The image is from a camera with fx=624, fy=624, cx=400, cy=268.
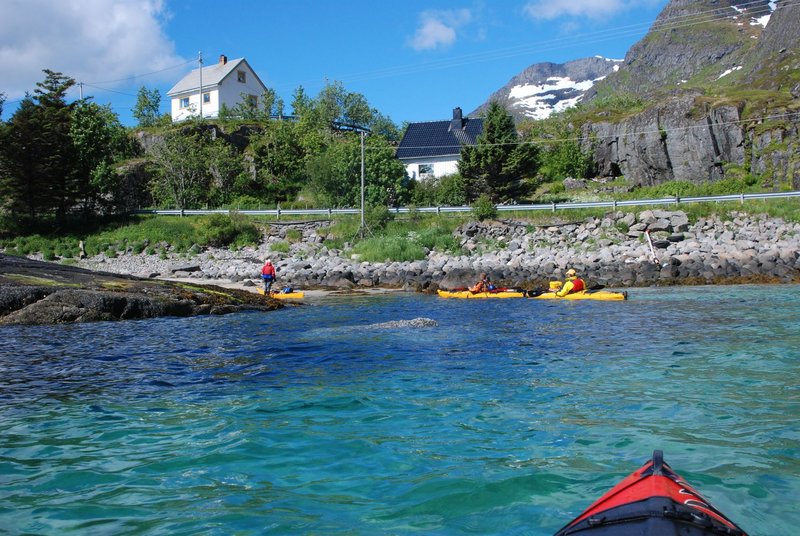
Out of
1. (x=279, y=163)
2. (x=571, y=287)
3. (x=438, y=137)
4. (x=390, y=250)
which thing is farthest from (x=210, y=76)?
(x=571, y=287)

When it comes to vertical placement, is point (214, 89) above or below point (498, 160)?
above

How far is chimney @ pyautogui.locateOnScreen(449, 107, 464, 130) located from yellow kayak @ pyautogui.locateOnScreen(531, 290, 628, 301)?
3548 centimetres

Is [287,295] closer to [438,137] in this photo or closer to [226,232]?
[226,232]

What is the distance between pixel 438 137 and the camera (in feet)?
180

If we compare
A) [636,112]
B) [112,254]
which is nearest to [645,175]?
[636,112]

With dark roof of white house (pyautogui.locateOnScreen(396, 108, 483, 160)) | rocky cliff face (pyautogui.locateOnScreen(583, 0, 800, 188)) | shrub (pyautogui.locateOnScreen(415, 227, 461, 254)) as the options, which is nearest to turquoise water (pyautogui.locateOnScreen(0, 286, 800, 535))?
shrub (pyautogui.locateOnScreen(415, 227, 461, 254))

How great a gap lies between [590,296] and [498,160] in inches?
737

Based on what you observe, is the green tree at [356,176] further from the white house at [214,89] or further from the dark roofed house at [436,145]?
the white house at [214,89]

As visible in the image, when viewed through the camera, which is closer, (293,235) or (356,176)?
(293,235)

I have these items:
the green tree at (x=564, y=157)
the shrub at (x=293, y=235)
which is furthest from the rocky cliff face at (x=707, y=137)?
the shrub at (x=293, y=235)

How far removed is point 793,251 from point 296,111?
48.7 metres

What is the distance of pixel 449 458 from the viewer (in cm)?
649

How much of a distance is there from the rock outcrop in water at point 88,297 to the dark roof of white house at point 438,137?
116ft

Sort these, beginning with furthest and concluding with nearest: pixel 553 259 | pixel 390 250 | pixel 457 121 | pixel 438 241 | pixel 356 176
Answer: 1. pixel 457 121
2. pixel 356 176
3. pixel 438 241
4. pixel 390 250
5. pixel 553 259
